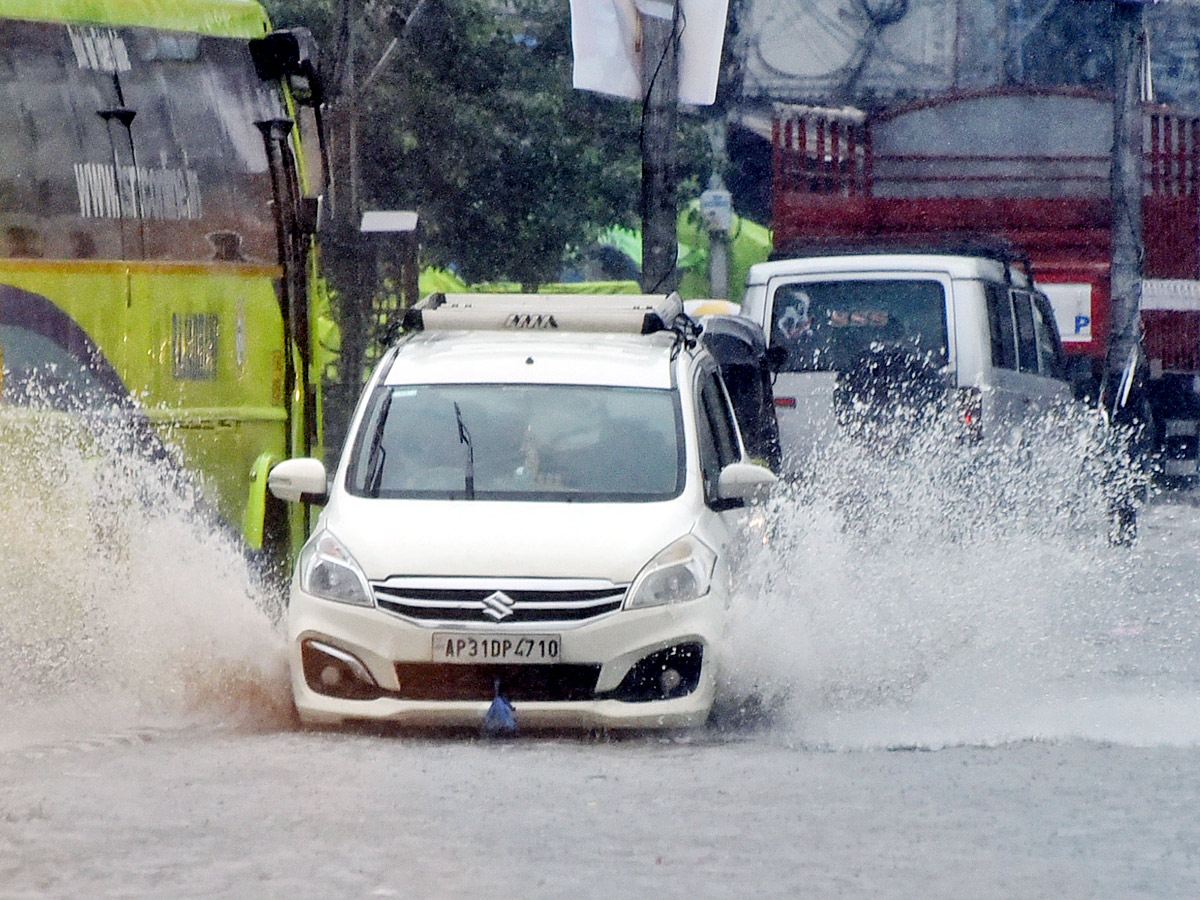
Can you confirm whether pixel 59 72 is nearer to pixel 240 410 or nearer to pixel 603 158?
pixel 240 410

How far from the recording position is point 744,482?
9.49 meters

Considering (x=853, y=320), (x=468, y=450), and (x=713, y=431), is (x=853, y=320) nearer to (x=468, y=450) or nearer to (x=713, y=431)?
(x=713, y=431)

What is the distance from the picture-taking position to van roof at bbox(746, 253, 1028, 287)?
52.8 ft

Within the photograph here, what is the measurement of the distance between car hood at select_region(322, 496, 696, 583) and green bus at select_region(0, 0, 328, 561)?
6.88ft

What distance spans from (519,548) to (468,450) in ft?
3.09

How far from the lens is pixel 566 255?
111 ft

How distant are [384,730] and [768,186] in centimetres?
3652

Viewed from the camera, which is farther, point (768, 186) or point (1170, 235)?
point (768, 186)

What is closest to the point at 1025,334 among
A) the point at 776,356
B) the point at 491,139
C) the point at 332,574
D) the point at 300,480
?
the point at 776,356

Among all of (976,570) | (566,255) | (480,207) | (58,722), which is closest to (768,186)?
(566,255)

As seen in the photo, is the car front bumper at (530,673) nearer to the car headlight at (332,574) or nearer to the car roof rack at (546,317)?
the car headlight at (332,574)

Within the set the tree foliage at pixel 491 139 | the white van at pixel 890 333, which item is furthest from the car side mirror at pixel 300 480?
the tree foliage at pixel 491 139

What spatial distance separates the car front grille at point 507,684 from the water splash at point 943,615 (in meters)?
0.66

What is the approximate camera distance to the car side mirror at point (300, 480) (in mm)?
9500
